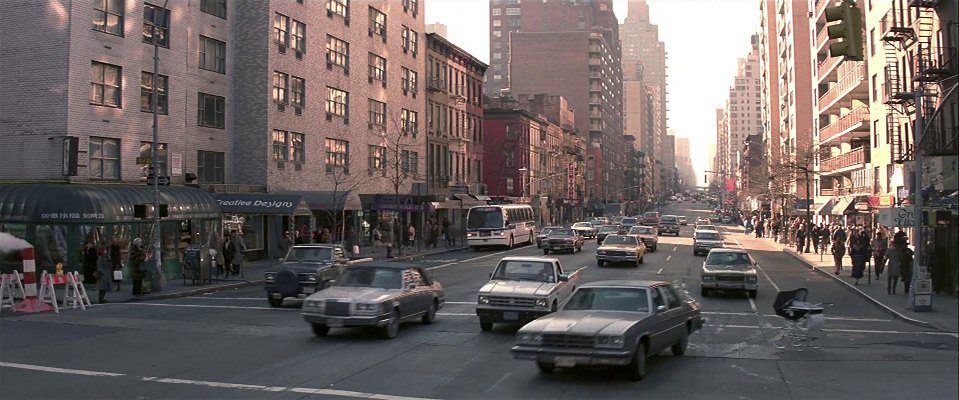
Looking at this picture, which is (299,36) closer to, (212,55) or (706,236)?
(212,55)

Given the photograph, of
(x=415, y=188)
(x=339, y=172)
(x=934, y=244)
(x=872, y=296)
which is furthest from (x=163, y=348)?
(x=415, y=188)

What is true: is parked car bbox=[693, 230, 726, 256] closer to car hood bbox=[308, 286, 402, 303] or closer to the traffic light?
car hood bbox=[308, 286, 402, 303]

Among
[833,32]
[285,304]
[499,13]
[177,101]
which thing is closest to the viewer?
[833,32]

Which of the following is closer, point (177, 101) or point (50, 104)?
point (50, 104)

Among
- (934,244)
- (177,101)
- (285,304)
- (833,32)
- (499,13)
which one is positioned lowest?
(285,304)

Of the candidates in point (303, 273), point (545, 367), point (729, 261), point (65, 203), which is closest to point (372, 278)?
point (303, 273)

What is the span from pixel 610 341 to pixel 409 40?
174 feet

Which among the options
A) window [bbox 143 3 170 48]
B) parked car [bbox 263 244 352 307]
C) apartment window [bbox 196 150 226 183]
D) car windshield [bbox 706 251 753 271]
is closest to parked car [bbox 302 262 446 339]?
parked car [bbox 263 244 352 307]

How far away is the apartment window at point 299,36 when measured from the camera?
45419 mm

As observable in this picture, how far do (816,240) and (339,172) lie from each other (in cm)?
3004

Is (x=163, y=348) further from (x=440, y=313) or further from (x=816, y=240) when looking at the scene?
(x=816, y=240)

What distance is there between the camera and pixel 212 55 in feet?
133

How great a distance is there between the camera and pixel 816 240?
4853 cm

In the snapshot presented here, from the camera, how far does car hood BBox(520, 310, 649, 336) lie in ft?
37.3
